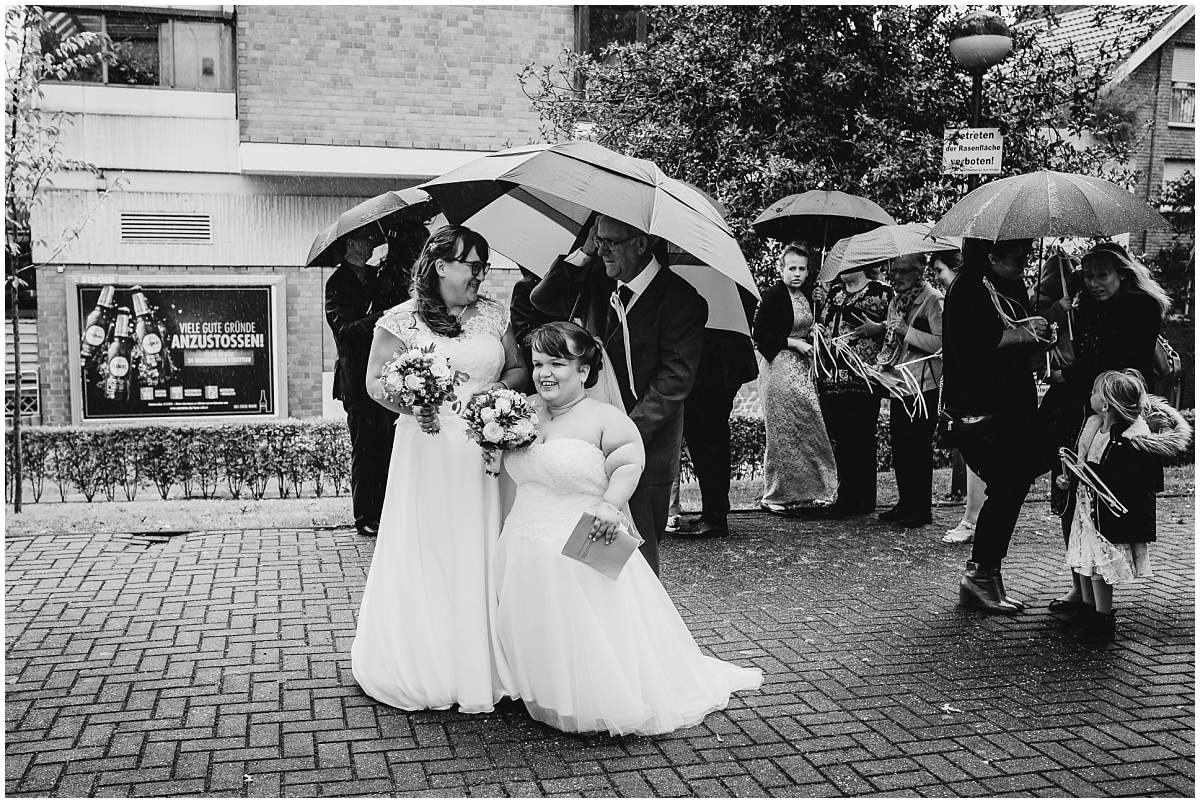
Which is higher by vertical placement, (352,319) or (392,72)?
(392,72)

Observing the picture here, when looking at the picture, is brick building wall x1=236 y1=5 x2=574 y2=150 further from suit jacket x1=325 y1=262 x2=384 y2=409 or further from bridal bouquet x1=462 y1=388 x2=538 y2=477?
bridal bouquet x1=462 y1=388 x2=538 y2=477

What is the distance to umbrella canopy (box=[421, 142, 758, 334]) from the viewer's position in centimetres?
453

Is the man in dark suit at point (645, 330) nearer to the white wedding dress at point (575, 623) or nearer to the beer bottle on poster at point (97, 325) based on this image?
the white wedding dress at point (575, 623)

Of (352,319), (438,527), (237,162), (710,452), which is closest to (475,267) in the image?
(438,527)

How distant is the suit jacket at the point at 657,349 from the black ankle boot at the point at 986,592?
234 cm

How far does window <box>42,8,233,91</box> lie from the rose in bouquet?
38.0ft

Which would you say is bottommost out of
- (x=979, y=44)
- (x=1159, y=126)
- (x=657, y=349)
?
(x=657, y=349)

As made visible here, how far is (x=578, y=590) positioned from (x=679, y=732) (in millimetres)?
724

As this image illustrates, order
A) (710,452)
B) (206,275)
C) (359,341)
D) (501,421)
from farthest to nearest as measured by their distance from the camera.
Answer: (206,275) < (710,452) < (359,341) < (501,421)

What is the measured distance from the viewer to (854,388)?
9281mm

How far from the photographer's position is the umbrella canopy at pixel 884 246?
8422mm

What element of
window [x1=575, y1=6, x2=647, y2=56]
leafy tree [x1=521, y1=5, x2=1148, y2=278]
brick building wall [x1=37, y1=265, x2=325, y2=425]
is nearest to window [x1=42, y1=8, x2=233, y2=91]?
brick building wall [x1=37, y1=265, x2=325, y2=425]

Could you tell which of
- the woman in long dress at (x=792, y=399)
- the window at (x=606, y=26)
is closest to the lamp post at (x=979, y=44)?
the woman in long dress at (x=792, y=399)

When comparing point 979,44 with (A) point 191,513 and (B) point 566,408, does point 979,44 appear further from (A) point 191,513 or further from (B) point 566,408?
(A) point 191,513
